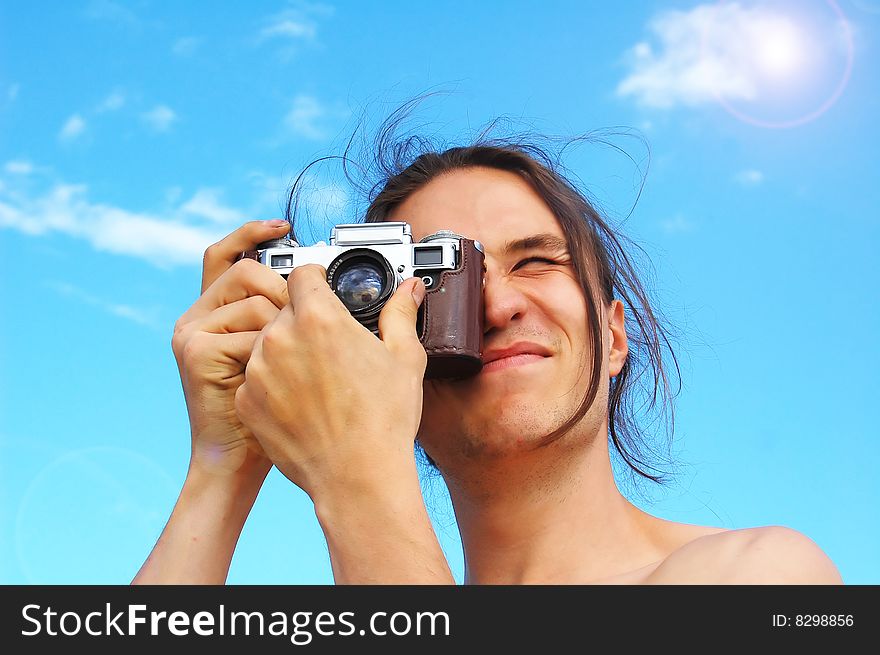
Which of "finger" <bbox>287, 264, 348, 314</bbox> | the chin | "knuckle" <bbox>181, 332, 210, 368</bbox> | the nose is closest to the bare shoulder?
the chin

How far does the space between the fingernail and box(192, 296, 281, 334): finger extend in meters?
0.39

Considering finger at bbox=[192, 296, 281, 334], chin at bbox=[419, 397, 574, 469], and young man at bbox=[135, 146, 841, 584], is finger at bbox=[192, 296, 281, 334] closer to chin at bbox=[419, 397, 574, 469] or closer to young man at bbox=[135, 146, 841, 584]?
young man at bbox=[135, 146, 841, 584]

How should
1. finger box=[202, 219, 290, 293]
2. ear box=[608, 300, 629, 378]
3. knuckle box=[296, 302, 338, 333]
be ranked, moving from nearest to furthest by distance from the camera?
knuckle box=[296, 302, 338, 333] < finger box=[202, 219, 290, 293] < ear box=[608, 300, 629, 378]

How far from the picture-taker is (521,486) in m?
2.87

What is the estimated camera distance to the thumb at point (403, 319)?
85.5 inches

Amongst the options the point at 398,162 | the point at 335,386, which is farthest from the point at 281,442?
the point at 398,162

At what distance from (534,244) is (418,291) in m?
0.71

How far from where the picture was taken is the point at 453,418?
2.76 m

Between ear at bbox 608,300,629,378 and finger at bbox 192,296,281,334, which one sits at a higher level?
ear at bbox 608,300,629,378

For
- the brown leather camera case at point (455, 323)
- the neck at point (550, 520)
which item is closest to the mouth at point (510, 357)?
the brown leather camera case at point (455, 323)

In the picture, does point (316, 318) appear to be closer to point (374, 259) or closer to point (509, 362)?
point (374, 259)

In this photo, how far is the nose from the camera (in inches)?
109

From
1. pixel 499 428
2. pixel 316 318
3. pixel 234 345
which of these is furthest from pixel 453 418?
pixel 316 318

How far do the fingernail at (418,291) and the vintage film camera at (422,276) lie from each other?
0.09m
